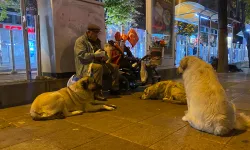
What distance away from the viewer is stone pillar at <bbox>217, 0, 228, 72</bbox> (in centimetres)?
1281

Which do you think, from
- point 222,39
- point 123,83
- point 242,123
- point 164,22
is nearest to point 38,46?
point 123,83

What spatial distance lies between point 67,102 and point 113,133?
1.33m

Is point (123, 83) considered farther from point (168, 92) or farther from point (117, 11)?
point (117, 11)

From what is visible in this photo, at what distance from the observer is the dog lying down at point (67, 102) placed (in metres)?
3.93

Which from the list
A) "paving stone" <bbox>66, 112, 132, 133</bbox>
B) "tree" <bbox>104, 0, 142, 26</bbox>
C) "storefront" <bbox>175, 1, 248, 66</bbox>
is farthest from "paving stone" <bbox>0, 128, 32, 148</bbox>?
Result: "storefront" <bbox>175, 1, 248, 66</bbox>

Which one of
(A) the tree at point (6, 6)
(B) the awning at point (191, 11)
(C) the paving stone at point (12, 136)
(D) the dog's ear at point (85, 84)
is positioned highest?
(B) the awning at point (191, 11)

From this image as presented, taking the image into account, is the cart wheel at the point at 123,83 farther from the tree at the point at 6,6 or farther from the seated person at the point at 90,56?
the tree at the point at 6,6

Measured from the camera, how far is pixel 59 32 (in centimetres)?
598

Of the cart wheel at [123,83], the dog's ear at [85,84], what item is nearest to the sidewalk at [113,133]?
the dog's ear at [85,84]

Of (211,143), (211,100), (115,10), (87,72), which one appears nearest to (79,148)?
(211,143)

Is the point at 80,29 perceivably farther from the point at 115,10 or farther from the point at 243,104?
the point at 243,104

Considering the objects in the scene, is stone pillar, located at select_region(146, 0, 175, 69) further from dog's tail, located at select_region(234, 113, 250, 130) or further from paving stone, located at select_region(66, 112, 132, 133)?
dog's tail, located at select_region(234, 113, 250, 130)

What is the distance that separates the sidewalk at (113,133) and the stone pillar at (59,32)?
5.78ft

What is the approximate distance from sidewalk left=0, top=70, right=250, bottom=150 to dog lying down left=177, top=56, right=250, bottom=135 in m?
0.14
